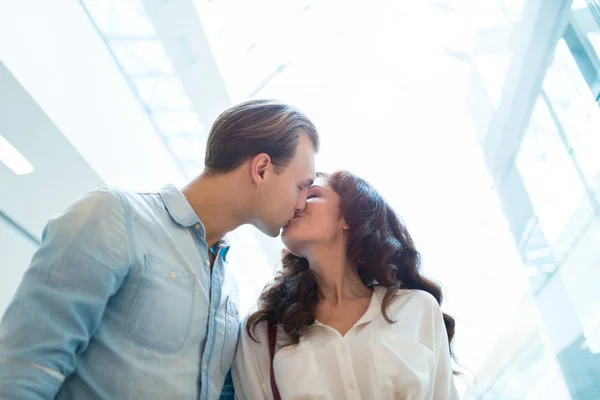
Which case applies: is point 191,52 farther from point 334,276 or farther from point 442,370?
point 442,370

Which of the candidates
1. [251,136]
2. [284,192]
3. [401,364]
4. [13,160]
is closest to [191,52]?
[13,160]

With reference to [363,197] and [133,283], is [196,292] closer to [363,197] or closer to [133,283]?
[133,283]

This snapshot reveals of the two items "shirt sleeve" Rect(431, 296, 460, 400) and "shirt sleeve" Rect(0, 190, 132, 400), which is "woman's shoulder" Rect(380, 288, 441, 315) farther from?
"shirt sleeve" Rect(0, 190, 132, 400)

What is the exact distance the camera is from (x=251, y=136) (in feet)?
7.77

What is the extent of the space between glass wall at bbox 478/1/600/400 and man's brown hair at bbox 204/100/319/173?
60.5 inches

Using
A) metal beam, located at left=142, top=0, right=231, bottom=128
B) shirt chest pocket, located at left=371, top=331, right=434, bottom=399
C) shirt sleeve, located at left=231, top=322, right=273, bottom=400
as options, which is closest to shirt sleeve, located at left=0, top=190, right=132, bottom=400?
shirt sleeve, located at left=231, top=322, right=273, bottom=400

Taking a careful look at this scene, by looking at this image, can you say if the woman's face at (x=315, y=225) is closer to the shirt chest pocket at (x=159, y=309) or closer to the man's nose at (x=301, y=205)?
the man's nose at (x=301, y=205)

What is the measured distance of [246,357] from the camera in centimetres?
233

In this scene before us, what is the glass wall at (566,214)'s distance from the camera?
2822 mm

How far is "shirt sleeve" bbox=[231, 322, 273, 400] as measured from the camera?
90.0 inches

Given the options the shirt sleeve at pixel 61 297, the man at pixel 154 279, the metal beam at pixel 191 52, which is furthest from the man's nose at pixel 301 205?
the metal beam at pixel 191 52

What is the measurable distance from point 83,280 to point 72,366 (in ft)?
0.84

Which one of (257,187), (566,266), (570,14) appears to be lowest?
(566,266)

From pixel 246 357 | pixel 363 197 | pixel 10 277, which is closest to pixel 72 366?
pixel 246 357
